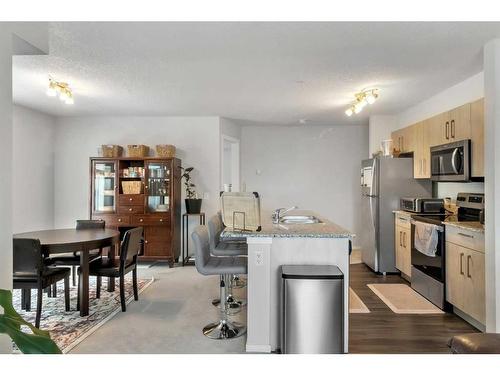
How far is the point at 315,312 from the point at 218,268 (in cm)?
80

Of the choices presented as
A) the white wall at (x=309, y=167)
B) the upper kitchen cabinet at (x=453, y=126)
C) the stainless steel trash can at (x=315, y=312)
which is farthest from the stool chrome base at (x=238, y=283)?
the upper kitchen cabinet at (x=453, y=126)

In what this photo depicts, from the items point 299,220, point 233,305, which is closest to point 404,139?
point 299,220

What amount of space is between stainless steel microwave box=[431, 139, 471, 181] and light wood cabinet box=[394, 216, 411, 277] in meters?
0.79

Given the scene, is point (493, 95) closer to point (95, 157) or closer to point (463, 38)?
point (463, 38)

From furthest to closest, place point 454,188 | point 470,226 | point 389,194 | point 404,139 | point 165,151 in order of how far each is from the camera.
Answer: point 165,151, point 404,139, point 389,194, point 454,188, point 470,226

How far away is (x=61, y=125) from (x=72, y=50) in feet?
11.1

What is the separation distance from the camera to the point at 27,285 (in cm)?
280

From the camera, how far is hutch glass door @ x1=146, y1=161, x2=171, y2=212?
5.20 m

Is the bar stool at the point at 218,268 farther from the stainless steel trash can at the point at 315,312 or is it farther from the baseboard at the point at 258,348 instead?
the stainless steel trash can at the point at 315,312

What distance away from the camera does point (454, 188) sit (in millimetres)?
4035

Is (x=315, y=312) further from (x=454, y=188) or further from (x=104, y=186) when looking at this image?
(x=104, y=186)

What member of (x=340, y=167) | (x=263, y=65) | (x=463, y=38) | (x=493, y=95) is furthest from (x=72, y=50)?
(x=340, y=167)

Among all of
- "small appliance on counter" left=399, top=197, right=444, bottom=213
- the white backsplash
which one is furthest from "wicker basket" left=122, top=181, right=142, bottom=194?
the white backsplash
